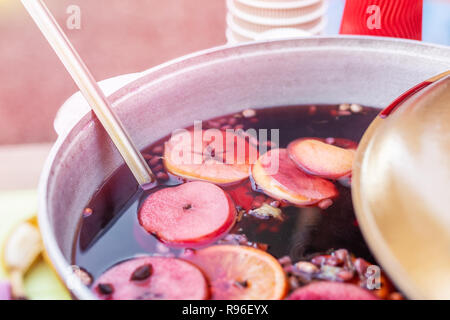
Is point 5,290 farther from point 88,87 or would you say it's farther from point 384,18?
point 384,18

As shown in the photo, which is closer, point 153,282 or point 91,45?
point 153,282

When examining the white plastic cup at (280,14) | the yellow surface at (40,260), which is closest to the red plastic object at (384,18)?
the white plastic cup at (280,14)

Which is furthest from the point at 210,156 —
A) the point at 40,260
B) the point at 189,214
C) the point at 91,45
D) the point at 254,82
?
the point at 91,45

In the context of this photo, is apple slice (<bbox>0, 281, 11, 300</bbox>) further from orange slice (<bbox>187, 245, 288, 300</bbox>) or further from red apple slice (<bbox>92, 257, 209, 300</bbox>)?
orange slice (<bbox>187, 245, 288, 300</bbox>)

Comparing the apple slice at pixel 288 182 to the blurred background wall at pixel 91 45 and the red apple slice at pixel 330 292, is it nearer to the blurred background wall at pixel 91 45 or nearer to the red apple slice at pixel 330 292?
the red apple slice at pixel 330 292

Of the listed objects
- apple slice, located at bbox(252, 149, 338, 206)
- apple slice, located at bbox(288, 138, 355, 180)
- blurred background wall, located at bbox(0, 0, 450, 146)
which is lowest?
blurred background wall, located at bbox(0, 0, 450, 146)

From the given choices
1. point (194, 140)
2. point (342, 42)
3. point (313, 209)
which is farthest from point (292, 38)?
point (313, 209)

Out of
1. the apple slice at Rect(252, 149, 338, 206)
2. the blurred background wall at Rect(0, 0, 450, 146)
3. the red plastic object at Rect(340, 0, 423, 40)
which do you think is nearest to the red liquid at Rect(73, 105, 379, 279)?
the apple slice at Rect(252, 149, 338, 206)
